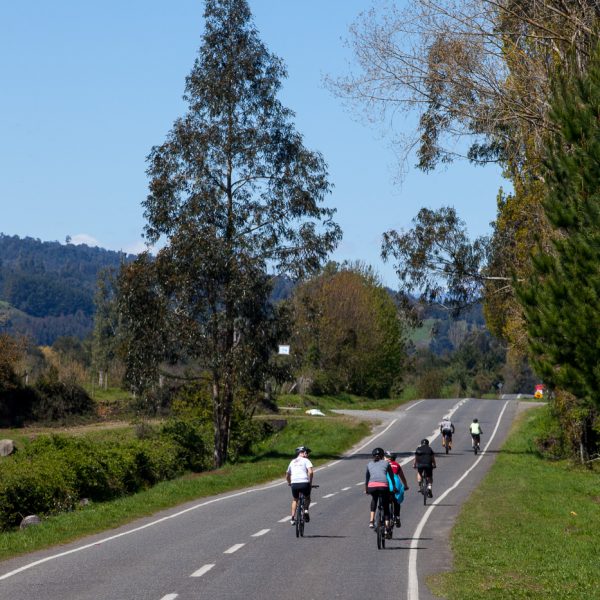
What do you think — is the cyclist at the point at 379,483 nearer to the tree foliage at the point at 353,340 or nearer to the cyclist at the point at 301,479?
the cyclist at the point at 301,479

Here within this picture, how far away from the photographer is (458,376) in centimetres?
12694

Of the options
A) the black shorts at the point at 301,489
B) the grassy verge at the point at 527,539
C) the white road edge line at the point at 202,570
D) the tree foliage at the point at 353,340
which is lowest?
the grassy verge at the point at 527,539

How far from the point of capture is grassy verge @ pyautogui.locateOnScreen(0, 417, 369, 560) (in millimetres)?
20938

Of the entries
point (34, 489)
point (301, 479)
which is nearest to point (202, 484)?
point (34, 489)

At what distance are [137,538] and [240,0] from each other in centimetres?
2925

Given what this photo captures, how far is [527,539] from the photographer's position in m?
19.6

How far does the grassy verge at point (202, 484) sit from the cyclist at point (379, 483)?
19.8 ft

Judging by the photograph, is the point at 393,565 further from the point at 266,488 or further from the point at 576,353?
the point at 266,488

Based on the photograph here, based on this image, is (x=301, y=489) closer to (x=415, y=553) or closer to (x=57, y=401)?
(x=415, y=553)

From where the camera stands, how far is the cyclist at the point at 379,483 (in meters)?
19.0

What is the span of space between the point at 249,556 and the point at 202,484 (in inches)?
667

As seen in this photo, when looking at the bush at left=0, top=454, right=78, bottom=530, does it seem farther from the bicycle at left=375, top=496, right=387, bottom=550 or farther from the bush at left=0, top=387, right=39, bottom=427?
the bush at left=0, top=387, right=39, bottom=427

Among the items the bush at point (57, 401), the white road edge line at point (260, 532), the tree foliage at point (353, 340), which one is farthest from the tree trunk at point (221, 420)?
the tree foliage at point (353, 340)

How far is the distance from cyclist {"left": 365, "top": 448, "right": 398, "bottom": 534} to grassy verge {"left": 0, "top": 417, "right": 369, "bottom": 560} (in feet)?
19.8
